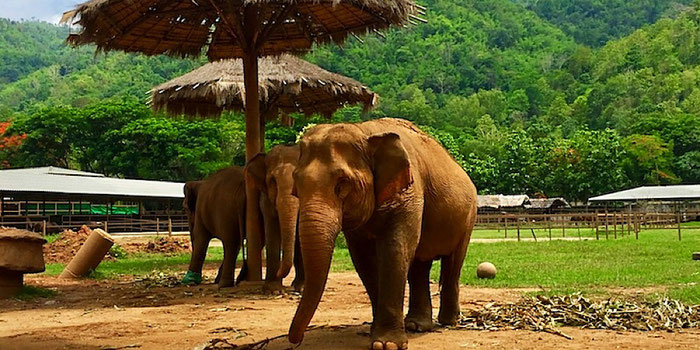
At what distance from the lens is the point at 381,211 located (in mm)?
6117

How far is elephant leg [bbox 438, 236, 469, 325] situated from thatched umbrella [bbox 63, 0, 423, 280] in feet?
12.8

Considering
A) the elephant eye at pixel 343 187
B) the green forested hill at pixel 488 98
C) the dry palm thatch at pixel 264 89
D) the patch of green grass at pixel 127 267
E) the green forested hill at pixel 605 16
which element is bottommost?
the patch of green grass at pixel 127 267

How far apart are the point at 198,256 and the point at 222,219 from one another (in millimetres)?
1102

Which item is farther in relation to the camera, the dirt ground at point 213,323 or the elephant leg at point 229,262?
the elephant leg at point 229,262

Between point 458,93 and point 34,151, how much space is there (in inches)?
3767

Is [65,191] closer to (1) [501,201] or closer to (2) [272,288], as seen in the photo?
(2) [272,288]

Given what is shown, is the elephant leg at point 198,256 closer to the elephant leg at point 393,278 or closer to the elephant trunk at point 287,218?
the elephant trunk at point 287,218

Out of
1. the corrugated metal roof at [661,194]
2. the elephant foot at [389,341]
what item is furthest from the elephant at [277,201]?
the corrugated metal roof at [661,194]

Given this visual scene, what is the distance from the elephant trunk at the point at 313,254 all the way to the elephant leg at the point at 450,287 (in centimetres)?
230

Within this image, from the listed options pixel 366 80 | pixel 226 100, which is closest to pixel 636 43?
pixel 366 80

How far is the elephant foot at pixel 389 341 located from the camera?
591 centimetres

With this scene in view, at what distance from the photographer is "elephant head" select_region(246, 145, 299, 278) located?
8.98 metres

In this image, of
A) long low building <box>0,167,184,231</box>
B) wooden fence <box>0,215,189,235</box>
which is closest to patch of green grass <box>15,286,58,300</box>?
long low building <box>0,167,184,231</box>

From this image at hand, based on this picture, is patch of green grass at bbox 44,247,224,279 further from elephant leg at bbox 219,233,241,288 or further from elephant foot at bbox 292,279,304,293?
elephant foot at bbox 292,279,304,293
